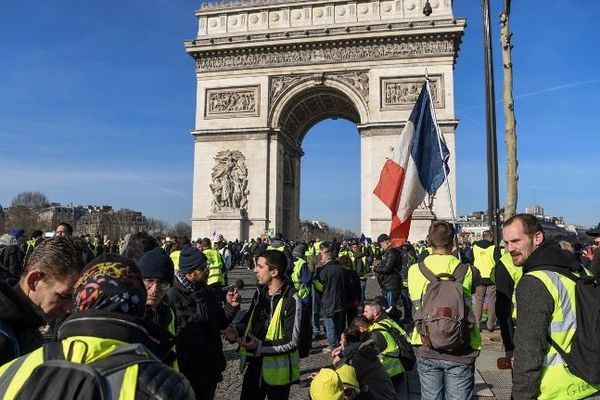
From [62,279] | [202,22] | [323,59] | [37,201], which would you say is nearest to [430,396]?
[62,279]

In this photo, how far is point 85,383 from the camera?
986mm

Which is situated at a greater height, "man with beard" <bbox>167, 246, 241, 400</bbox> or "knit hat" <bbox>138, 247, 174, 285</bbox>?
"knit hat" <bbox>138, 247, 174, 285</bbox>

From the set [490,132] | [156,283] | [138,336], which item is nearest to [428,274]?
[156,283]

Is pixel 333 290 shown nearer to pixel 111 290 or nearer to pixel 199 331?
pixel 199 331

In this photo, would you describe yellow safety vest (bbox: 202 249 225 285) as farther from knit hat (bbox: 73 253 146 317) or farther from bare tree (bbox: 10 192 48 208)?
bare tree (bbox: 10 192 48 208)

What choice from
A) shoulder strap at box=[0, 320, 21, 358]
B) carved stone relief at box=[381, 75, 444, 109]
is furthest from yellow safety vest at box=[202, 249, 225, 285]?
carved stone relief at box=[381, 75, 444, 109]

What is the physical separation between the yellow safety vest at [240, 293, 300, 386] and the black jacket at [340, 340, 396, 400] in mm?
379

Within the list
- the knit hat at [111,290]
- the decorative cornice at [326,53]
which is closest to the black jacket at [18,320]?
the knit hat at [111,290]

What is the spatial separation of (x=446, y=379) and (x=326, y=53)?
21.0 metres

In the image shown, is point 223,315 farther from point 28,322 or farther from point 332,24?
point 332,24

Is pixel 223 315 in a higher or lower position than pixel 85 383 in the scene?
lower

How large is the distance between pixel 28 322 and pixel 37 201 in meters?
83.5

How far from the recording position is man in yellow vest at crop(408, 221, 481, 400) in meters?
3.06

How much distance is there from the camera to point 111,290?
3.95 feet
